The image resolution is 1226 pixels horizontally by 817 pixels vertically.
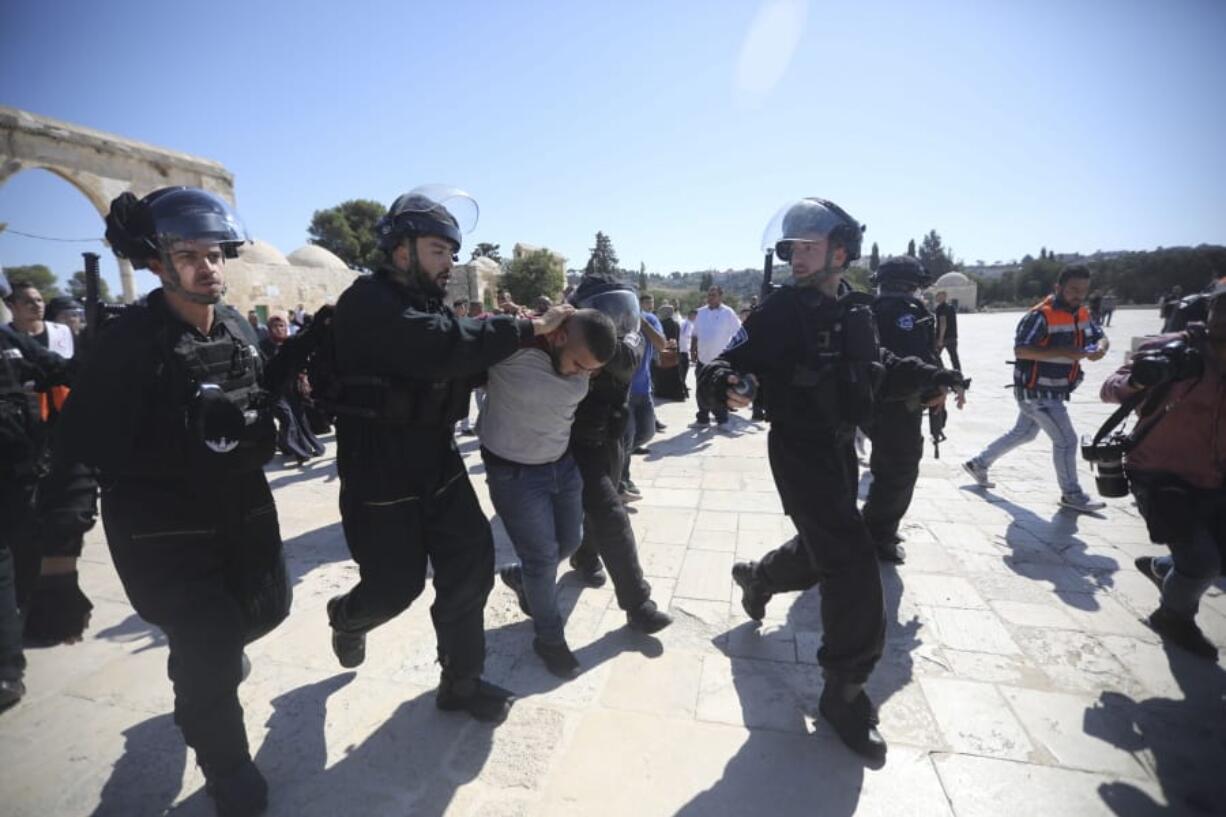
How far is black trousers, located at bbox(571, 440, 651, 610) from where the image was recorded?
119 inches

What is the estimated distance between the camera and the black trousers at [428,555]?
2215mm

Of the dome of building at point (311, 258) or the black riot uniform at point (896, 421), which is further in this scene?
the dome of building at point (311, 258)

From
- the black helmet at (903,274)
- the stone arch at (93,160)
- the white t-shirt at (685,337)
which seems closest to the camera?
the black helmet at (903,274)

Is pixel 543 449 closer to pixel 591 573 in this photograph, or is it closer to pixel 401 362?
pixel 401 362

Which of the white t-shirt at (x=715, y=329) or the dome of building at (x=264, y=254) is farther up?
the dome of building at (x=264, y=254)

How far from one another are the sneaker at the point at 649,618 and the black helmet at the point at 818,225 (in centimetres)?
206

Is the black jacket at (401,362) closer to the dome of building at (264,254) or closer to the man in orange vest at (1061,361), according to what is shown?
the man in orange vest at (1061,361)

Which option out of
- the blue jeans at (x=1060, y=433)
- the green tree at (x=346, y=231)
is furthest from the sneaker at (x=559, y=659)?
the green tree at (x=346, y=231)

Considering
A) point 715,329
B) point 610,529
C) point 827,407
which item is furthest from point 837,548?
point 715,329

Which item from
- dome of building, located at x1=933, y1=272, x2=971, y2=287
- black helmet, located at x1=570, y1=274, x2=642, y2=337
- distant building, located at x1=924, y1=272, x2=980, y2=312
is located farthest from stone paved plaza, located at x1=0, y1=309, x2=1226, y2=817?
dome of building, located at x1=933, y1=272, x2=971, y2=287

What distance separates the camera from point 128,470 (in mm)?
1731

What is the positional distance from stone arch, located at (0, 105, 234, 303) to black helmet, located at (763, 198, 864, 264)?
22.4 metres

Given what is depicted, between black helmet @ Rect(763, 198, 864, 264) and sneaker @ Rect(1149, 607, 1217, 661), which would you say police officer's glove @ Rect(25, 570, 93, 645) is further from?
sneaker @ Rect(1149, 607, 1217, 661)

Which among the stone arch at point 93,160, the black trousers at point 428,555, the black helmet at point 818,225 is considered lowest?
the black trousers at point 428,555
